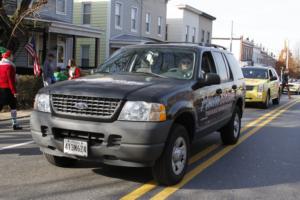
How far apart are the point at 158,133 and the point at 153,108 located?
0.30 m

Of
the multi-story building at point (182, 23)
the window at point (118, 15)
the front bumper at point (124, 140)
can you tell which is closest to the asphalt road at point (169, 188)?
the front bumper at point (124, 140)

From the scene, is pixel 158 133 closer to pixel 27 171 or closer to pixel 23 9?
pixel 27 171

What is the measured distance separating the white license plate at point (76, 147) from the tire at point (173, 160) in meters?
0.90

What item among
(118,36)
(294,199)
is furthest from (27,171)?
(118,36)

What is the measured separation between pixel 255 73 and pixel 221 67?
440 inches

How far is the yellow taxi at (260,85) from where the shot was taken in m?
17.2

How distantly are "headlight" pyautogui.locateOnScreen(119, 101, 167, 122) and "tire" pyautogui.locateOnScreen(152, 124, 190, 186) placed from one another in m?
0.50

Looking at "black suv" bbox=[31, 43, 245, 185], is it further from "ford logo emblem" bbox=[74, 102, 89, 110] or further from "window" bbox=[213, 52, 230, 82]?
"window" bbox=[213, 52, 230, 82]

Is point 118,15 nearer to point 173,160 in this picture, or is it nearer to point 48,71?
point 48,71

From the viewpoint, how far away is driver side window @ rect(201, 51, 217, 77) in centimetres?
695

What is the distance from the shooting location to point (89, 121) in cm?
519

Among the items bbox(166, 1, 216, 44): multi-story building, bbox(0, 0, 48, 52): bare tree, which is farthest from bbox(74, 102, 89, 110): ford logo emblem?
bbox(166, 1, 216, 44): multi-story building

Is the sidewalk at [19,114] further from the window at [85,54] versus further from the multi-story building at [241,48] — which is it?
the multi-story building at [241,48]

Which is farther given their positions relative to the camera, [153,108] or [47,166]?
[47,166]
